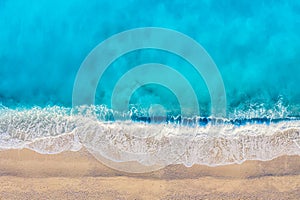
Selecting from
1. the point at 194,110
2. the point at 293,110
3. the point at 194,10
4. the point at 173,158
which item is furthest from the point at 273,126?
the point at 194,10

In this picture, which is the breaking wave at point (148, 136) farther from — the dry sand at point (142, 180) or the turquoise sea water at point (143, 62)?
the dry sand at point (142, 180)

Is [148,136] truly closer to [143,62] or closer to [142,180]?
[142,180]

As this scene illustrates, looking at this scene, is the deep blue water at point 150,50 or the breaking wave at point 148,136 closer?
the breaking wave at point 148,136

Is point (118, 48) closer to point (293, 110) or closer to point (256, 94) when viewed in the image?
point (256, 94)

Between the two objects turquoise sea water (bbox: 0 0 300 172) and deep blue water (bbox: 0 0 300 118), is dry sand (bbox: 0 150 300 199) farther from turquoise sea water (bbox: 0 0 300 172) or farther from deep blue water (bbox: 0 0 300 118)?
deep blue water (bbox: 0 0 300 118)

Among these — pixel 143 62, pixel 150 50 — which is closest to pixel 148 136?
pixel 143 62

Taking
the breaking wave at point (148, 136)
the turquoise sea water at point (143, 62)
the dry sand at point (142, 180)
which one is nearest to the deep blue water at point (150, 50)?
the turquoise sea water at point (143, 62)
